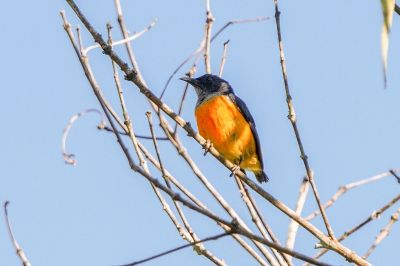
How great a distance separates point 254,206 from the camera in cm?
389

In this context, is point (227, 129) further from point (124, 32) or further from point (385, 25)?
point (385, 25)

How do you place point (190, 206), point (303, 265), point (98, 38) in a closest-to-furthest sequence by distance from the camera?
point (190, 206) → point (98, 38) → point (303, 265)

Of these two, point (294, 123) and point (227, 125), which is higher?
point (227, 125)

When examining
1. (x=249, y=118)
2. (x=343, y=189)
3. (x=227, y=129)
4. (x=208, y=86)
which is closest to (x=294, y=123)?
(x=343, y=189)

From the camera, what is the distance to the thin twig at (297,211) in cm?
406

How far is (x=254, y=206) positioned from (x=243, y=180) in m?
0.31

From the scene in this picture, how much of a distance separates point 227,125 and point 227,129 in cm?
5


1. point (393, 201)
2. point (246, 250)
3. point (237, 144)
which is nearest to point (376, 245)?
point (393, 201)

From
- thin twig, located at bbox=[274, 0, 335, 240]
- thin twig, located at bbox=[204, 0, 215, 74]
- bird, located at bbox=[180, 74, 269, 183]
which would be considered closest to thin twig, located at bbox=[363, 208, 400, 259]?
thin twig, located at bbox=[274, 0, 335, 240]

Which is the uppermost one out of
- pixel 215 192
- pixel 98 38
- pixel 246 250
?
pixel 98 38

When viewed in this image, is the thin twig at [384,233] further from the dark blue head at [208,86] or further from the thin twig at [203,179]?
the dark blue head at [208,86]

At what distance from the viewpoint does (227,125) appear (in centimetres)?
644

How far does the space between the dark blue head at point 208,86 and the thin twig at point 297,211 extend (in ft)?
8.72

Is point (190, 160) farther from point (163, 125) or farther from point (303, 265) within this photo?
point (303, 265)
